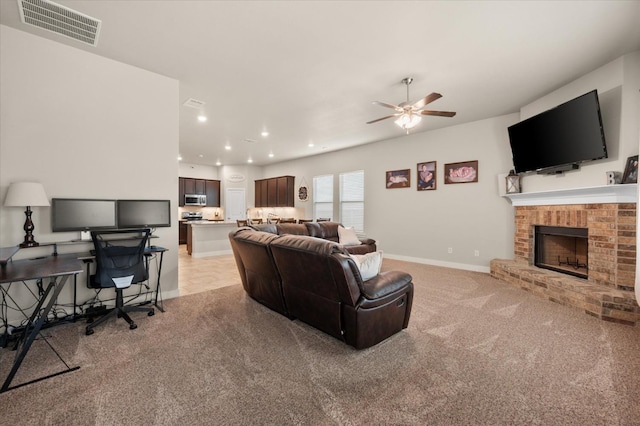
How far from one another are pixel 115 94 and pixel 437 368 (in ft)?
14.4

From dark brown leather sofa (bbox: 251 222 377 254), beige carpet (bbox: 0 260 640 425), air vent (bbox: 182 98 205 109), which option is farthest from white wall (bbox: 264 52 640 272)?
air vent (bbox: 182 98 205 109)

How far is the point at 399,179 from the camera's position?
6.54 m

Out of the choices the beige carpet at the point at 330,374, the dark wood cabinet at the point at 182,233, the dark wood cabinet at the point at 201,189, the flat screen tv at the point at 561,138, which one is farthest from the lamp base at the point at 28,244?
the dark wood cabinet at the point at 201,189

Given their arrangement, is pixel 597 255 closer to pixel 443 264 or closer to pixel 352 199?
pixel 443 264

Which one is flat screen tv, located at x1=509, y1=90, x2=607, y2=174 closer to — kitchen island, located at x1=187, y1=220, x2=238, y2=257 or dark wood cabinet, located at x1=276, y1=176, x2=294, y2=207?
dark wood cabinet, located at x1=276, y1=176, x2=294, y2=207

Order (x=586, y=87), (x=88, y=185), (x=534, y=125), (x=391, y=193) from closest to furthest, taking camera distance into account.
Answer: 1. (x=88, y=185)
2. (x=586, y=87)
3. (x=534, y=125)
4. (x=391, y=193)

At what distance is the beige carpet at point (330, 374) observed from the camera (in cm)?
163

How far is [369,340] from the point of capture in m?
2.34

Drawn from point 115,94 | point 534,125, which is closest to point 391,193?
point 534,125

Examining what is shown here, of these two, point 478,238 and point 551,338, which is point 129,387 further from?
point 478,238

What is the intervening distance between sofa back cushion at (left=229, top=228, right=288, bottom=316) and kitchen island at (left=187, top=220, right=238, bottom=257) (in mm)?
3865

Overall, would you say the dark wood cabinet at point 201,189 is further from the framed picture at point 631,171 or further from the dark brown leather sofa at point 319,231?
the framed picture at point 631,171

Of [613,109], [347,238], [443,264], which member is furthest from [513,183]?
[347,238]

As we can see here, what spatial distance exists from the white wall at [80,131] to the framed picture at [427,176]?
4867 millimetres
